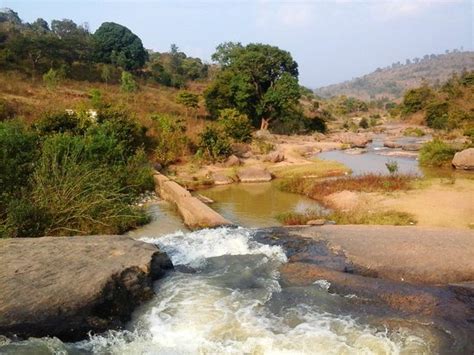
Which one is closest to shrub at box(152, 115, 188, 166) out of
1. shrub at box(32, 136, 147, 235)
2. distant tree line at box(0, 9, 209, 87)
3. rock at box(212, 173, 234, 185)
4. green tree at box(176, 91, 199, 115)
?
rock at box(212, 173, 234, 185)

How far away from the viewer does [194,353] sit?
531cm

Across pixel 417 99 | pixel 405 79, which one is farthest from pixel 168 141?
pixel 405 79

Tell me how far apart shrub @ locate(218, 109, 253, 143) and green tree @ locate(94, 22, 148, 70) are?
23593 mm

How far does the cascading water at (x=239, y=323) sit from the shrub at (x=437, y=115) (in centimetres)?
3562

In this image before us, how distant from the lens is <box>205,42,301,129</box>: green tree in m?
32.3

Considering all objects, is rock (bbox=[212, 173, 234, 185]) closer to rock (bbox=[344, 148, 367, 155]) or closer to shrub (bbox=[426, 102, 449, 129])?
rock (bbox=[344, 148, 367, 155])

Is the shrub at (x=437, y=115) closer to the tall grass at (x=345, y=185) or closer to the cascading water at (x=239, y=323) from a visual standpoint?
the tall grass at (x=345, y=185)

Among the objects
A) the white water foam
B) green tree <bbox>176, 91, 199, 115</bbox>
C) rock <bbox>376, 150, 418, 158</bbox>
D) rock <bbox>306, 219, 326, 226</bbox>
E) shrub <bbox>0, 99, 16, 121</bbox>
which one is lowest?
the white water foam

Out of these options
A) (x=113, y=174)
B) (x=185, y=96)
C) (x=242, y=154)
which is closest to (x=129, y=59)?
(x=185, y=96)

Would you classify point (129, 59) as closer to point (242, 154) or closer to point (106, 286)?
point (242, 154)

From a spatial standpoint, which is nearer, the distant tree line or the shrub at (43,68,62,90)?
the shrub at (43,68,62,90)

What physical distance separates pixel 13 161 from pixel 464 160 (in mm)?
19531

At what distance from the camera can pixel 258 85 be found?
112 ft

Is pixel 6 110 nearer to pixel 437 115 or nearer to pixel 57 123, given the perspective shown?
pixel 57 123
